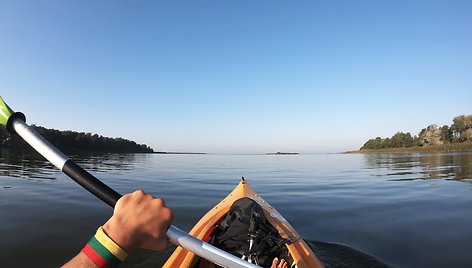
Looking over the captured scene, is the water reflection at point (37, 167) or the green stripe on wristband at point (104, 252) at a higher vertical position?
the green stripe on wristband at point (104, 252)

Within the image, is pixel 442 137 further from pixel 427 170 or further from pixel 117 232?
pixel 117 232

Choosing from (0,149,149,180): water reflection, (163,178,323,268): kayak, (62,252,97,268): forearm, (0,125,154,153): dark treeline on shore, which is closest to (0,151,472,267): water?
(163,178,323,268): kayak

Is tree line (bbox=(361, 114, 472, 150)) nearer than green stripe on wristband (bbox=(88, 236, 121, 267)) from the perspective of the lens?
No

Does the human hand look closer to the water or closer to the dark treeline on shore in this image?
the water

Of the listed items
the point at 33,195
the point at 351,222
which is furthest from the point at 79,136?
the point at 351,222

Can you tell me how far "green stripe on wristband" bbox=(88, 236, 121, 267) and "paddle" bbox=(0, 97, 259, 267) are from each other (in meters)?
0.24

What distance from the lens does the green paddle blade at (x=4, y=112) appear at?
5.42 feet

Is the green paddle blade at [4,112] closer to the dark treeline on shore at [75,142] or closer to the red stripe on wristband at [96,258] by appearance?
the red stripe on wristband at [96,258]

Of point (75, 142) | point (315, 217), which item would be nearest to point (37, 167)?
point (315, 217)

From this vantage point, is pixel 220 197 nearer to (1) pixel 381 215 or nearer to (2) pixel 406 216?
(1) pixel 381 215

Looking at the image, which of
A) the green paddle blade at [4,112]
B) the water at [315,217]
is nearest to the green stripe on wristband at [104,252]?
the green paddle blade at [4,112]

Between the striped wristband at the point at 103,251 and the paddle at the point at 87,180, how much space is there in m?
0.24

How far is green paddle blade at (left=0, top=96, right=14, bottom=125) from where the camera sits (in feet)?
5.42

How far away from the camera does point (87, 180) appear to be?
158 cm
